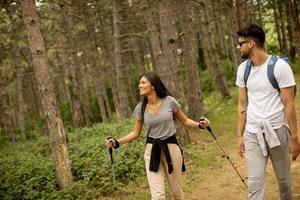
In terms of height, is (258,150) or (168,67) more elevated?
(168,67)

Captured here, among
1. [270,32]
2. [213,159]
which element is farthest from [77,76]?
[270,32]

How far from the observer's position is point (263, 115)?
498 centimetres

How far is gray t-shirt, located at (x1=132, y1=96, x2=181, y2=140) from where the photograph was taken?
607cm

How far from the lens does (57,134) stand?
9.02m

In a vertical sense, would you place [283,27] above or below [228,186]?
above

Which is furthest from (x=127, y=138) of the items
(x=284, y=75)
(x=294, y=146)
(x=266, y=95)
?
(x=284, y=75)

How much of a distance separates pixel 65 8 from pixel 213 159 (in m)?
12.0

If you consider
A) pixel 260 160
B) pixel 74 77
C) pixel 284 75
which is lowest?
pixel 260 160

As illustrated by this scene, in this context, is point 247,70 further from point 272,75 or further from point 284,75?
point 284,75

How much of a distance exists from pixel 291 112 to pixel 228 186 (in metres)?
4.17

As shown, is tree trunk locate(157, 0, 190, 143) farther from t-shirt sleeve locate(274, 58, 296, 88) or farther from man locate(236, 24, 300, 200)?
t-shirt sleeve locate(274, 58, 296, 88)

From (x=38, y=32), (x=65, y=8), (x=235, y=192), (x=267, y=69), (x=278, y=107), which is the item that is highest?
(x=65, y=8)

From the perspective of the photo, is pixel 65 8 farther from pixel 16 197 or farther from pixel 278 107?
pixel 278 107

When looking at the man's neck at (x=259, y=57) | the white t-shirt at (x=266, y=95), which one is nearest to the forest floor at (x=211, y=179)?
the white t-shirt at (x=266, y=95)
